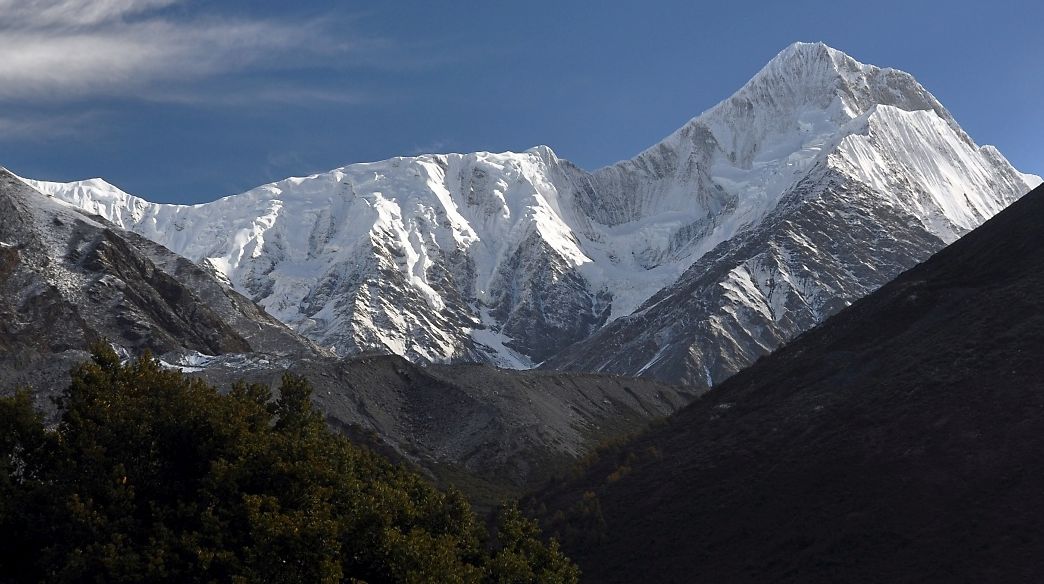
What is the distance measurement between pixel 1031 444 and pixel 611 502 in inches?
1318

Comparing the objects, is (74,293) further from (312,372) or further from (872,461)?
(872,461)

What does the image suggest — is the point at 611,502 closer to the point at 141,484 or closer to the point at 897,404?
the point at 897,404

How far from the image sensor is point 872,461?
235 ft

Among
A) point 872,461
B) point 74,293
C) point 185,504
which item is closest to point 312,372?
point 74,293

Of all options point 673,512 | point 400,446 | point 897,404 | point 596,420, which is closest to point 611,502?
point 673,512

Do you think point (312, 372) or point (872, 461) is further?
point (312, 372)

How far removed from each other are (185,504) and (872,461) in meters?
46.6

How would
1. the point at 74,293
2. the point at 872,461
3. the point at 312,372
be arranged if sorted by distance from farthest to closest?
the point at 74,293
the point at 312,372
the point at 872,461

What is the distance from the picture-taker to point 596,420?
17850 cm

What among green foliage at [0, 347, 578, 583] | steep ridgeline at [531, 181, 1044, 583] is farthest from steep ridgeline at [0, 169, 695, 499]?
green foliage at [0, 347, 578, 583]

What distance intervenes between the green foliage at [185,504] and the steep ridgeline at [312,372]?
83.4 meters

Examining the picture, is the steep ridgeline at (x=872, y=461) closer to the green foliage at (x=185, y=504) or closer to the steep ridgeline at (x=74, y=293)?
the green foliage at (x=185, y=504)

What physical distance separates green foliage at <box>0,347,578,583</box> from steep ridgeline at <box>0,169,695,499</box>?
8340 cm

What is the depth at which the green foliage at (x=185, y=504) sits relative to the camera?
3922 centimetres
